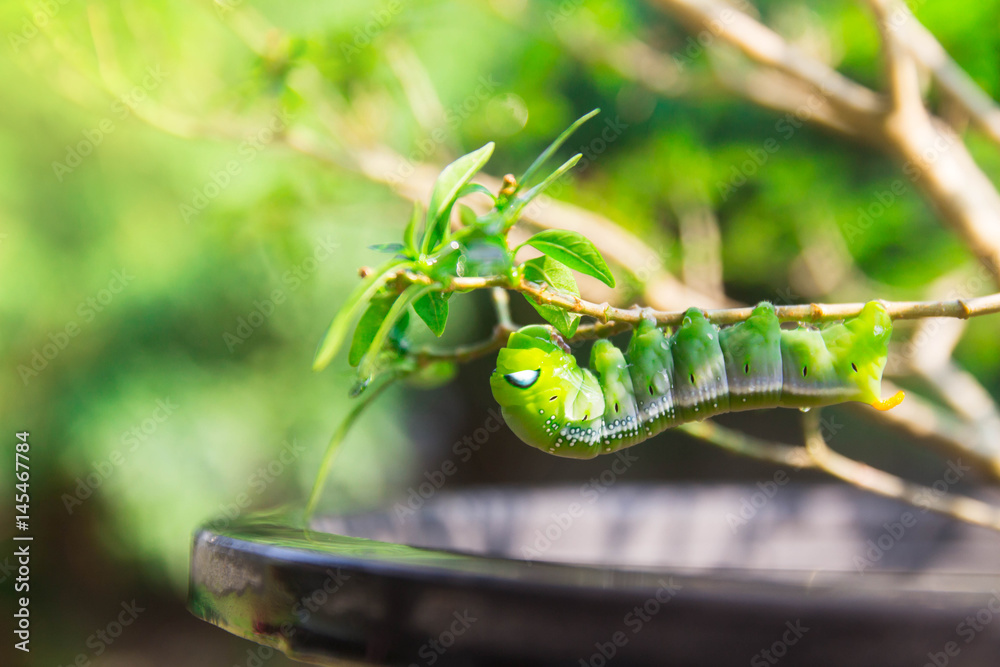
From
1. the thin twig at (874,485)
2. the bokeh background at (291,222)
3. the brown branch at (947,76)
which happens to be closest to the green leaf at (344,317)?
the thin twig at (874,485)

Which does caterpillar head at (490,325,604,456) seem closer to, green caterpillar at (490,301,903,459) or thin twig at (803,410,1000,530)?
green caterpillar at (490,301,903,459)

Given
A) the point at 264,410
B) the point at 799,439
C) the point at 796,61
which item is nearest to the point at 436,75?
the point at 264,410

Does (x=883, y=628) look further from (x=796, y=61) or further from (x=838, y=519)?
(x=796, y=61)

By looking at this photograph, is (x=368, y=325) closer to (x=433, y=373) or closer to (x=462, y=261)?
(x=462, y=261)

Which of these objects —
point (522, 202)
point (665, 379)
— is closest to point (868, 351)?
point (665, 379)

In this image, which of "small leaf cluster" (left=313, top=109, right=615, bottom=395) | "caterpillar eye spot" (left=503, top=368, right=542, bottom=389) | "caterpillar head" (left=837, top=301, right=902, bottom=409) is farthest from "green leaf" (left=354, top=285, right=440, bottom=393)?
"caterpillar head" (left=837, top=301, right=902, bottom=409)
